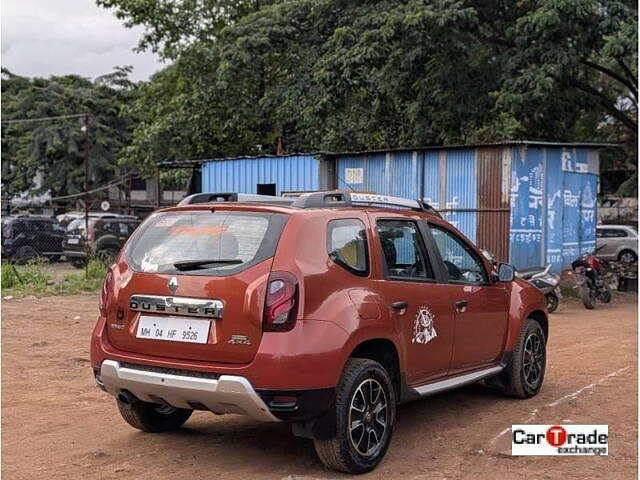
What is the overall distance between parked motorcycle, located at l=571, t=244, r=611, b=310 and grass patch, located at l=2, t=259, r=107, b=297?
→ 958cm

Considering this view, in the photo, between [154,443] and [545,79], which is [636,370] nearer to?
[154,443]

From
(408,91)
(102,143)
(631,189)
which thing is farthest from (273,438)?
(102,143)

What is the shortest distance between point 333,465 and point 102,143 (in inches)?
1617

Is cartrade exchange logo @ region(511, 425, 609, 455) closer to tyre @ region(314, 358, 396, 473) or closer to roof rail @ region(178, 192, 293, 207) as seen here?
tyre @ region(314, 358, 396, 473)

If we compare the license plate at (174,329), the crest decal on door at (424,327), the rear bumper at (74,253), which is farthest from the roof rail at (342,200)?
the rear bumper at (74,253)

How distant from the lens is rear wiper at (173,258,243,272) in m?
4.75

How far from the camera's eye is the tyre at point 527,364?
6.75m

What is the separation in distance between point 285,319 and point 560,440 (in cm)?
248

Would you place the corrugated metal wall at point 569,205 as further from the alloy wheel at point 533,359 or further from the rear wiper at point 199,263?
the rear wiper at point 199,263

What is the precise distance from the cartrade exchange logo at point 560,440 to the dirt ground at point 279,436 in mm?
84

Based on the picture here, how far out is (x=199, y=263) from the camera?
4.84 meters

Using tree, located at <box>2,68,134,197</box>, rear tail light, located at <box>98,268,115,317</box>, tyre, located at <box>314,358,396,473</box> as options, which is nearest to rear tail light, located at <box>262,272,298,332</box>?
tyre, located at <box>314,358,396,473</box>

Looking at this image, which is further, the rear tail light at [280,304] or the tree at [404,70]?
the tree at [404,70]

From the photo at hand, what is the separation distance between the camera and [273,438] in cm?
567
